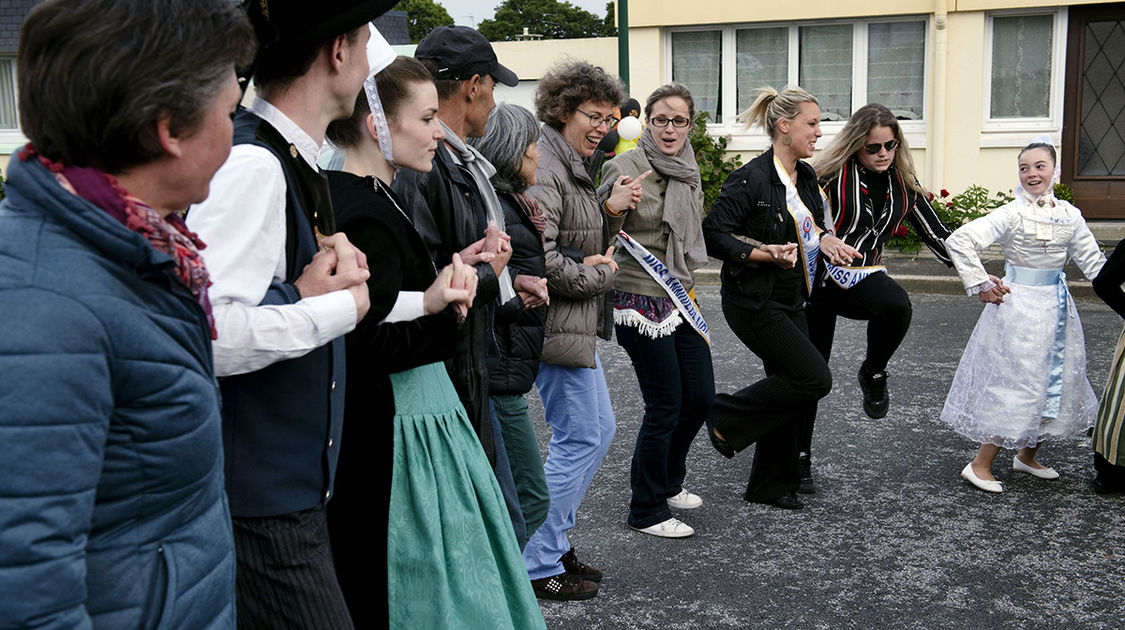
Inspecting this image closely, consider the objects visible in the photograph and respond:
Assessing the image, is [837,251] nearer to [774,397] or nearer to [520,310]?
[774,397]

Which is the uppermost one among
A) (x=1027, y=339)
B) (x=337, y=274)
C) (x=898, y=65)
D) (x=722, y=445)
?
(x=898, y=65)

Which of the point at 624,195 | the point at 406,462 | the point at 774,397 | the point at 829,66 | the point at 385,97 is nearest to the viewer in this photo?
the point at 406,462

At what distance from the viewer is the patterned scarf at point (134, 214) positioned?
1.45 m

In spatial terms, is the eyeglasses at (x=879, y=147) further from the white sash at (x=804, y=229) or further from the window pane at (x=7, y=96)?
the window pane at (x=7, y=96)

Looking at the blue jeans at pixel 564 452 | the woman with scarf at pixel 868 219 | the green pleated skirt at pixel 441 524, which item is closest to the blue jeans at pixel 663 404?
the blue jeans at pixel 564 452

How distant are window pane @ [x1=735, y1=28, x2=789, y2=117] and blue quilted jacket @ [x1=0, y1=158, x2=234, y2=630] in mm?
15115

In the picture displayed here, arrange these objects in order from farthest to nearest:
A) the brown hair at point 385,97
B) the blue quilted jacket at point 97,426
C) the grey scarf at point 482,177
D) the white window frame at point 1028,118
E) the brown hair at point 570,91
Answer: the white window frame at point 1028,118
the brown hair at point 570,91
the grey scarf at point 482,177
the brown hair at point 385,97
the blue quilted jacket at point 97,426

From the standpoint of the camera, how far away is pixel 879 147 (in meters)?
5.79

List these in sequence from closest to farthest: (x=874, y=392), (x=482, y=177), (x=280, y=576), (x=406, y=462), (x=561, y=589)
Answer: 1. (x=280, y=576)
2. (x=406, y=462)
3. (x=482, y=177)
4. (x=561, y=589)
5. (x=874, y=392)

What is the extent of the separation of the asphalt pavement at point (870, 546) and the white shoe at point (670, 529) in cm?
4

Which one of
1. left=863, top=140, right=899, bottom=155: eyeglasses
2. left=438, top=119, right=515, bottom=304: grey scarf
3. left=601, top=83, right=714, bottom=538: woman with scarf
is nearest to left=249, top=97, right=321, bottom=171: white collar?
left=438, top=119, right=515, bottom=304: grey scarf

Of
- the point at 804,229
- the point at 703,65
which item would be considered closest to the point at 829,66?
the point at 703,65

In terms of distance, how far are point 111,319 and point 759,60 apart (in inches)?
614

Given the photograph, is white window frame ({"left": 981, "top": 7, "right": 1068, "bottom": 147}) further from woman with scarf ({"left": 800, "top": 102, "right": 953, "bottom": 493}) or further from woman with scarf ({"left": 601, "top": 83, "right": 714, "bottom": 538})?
woman with scarf ({"left": 601, "top": 83, "right": 714, "bottom": 538})
